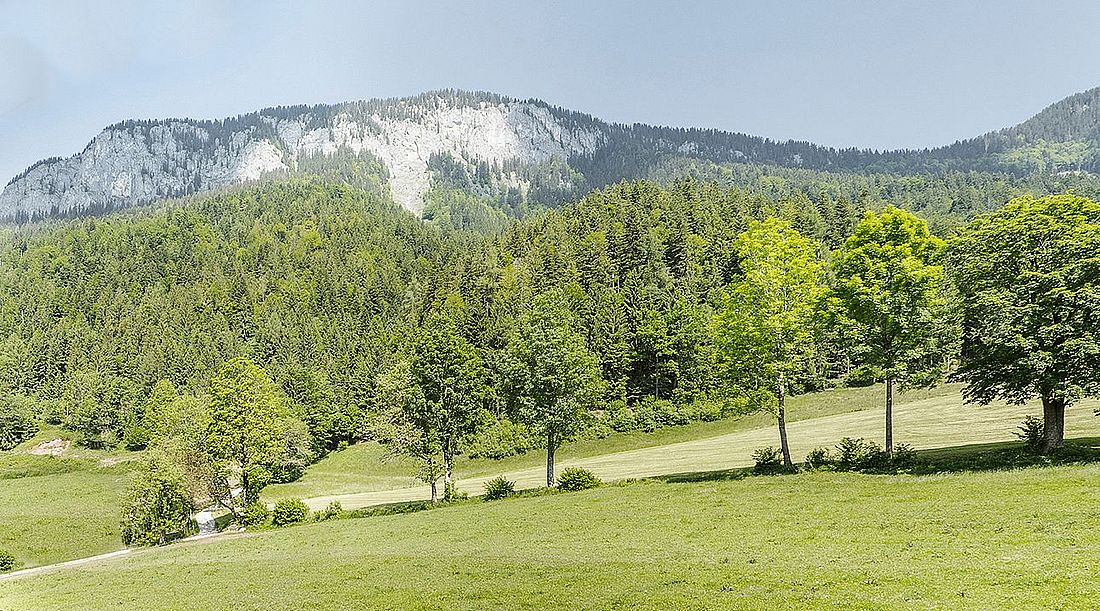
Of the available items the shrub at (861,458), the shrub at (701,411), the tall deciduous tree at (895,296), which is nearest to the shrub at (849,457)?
the shrub at (861,458)

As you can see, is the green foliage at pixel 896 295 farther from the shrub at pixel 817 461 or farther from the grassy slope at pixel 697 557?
the grassy slope at pixel 697 557

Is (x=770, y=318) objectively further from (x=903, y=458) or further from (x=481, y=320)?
(x=481, y=320)

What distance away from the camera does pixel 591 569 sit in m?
24.8

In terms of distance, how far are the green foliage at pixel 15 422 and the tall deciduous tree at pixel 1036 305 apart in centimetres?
18415

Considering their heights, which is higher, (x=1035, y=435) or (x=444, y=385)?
(x=444, y=385)

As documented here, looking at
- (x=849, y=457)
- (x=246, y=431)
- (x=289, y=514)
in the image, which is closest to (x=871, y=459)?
(x=849, y=457)

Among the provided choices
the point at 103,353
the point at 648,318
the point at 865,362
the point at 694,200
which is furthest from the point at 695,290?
the point at 103,353

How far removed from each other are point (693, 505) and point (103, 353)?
203m

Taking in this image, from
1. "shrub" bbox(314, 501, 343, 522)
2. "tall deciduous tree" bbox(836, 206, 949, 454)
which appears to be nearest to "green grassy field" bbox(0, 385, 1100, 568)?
"shrub" bbox(314, 501, 343, 522)

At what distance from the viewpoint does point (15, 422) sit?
150 meters

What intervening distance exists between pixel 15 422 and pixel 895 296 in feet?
607

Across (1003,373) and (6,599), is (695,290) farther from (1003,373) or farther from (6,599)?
(6,599)

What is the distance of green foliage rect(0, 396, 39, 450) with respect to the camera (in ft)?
486

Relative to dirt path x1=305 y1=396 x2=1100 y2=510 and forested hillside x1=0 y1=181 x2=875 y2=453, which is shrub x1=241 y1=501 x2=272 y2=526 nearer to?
dirt path x1=305 y1=396 x2=1100 y2=510
